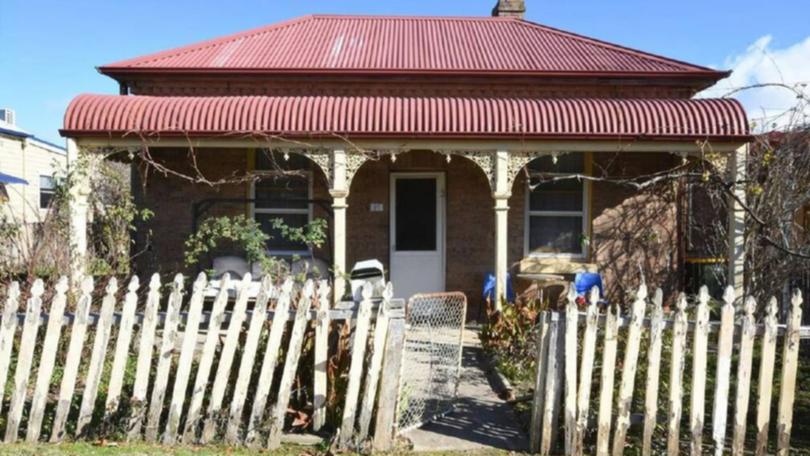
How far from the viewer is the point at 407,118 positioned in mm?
10078

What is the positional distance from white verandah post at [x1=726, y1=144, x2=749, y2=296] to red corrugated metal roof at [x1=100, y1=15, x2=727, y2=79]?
134 inches

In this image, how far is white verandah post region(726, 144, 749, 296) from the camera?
9664mm

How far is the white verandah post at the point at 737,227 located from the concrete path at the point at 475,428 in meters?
4.69

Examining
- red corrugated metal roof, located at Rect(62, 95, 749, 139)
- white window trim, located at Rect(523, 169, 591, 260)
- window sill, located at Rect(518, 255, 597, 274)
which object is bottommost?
window sill, located at Rect(518, 255, 597, 274)

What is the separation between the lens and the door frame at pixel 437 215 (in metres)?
11.8

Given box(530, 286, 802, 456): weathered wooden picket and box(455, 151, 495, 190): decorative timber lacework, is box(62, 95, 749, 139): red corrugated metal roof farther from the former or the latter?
box(530, 286, 802, 456): weathered wooden picket

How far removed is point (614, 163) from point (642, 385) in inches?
209

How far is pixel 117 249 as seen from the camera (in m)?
8.84

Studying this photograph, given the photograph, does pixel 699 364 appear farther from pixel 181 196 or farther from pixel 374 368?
pixel 181 196

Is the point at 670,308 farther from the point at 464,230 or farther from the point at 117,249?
the point at 117,249

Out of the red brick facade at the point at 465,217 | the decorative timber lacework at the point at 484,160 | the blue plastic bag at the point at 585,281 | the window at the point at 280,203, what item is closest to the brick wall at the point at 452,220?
the red brick facade at the point at 465,217

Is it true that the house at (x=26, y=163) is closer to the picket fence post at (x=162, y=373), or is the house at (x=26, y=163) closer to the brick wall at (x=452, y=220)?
the brick wall at (x=452, y=220)

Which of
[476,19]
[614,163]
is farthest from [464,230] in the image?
[476,19]

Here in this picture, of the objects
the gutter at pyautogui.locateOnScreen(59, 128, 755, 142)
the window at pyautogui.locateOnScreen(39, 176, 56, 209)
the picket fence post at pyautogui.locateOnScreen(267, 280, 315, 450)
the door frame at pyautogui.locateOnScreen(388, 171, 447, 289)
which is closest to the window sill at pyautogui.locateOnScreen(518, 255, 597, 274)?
the door frame at pyautogui.locateOnScreen(388, 171, 447, 289)
